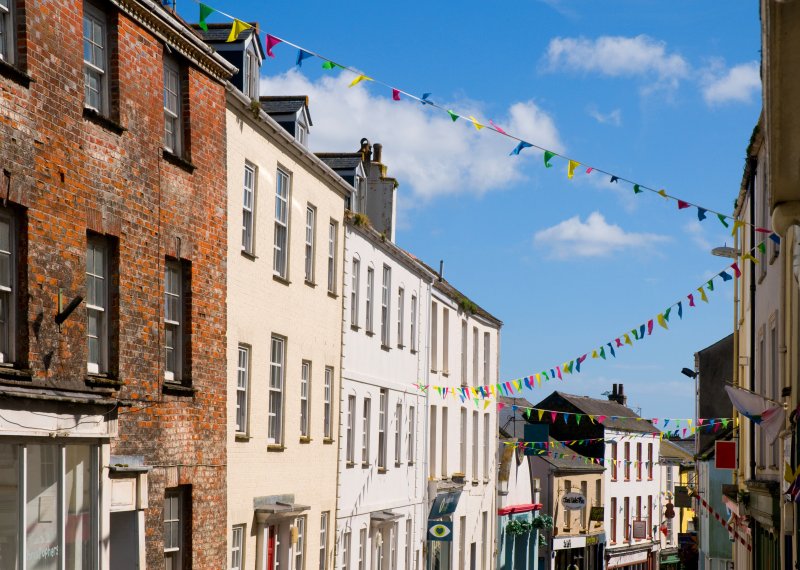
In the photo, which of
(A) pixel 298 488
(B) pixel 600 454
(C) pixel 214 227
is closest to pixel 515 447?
(B) pixel 600 454

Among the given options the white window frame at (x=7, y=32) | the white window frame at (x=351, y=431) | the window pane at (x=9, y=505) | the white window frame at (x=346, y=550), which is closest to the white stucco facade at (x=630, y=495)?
the white window frame at (x=351, y=431)

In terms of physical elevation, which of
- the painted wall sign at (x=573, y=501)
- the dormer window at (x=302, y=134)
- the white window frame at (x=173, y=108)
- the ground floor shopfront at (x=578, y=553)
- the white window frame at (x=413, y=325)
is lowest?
the ground floor shopfront at (x=578, y=553)

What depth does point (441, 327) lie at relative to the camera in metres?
36.3

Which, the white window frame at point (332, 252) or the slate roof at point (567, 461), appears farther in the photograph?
the slate roof at point (567, 461)

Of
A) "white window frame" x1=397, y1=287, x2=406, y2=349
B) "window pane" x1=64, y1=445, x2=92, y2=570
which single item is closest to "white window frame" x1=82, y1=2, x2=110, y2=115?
"window pane" x1=64, y1=445, x2=92, y2=570

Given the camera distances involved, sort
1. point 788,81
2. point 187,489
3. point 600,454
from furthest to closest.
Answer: point 600,454
point 187,489
point 788,81

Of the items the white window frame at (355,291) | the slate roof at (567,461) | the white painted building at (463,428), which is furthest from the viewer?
the slate roof at (567,461)

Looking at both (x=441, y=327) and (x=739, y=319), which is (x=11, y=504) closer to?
(x=739, y=319)

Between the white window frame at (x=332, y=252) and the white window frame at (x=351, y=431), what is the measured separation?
2.71 m

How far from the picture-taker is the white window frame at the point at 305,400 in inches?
966

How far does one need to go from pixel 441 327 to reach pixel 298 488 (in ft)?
42.3

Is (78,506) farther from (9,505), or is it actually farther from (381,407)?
(381,407)

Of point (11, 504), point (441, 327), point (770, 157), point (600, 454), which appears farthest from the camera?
point (600, 454)

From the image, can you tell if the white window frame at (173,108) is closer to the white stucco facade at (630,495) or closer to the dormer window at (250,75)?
the dormer window at (250,75)
